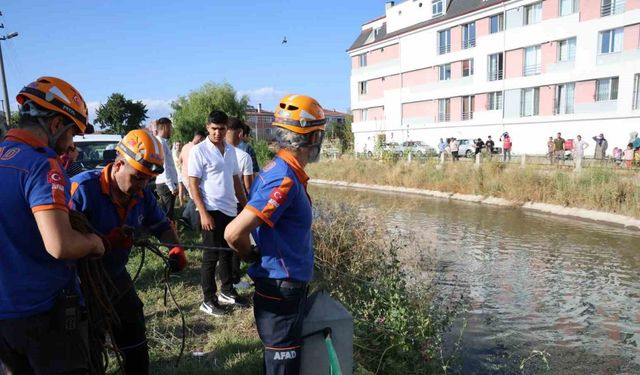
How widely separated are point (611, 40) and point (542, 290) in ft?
77.7

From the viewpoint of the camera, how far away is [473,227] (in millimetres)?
12180

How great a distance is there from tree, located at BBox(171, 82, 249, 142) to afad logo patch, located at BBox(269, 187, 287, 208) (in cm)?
4861

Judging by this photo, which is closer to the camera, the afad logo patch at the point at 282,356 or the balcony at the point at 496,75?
the afad logo patch at the point at 282,356

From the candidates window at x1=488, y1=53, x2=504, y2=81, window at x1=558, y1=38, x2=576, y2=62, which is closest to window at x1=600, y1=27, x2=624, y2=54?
window at x1=558, y1=38, x2=576, y2=62

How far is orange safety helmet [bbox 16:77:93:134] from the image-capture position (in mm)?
1982

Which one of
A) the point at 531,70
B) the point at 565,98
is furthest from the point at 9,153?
the point at 531,70

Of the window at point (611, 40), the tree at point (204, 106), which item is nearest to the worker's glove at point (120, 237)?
the window at point (611, 40)

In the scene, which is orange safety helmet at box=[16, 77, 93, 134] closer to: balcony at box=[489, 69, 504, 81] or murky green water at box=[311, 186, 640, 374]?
murky green water at box=[311, 186, 640, 374]

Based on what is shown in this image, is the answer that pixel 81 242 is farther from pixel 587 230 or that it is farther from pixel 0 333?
pixel 587 230

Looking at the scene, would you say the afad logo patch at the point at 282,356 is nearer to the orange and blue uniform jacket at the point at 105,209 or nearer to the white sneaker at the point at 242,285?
the orange and blue uniform jacket at the point at 105,209

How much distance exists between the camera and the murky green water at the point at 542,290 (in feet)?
17.1

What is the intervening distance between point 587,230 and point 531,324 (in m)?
6.96

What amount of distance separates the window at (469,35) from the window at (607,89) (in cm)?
925

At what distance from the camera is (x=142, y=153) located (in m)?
2.39
